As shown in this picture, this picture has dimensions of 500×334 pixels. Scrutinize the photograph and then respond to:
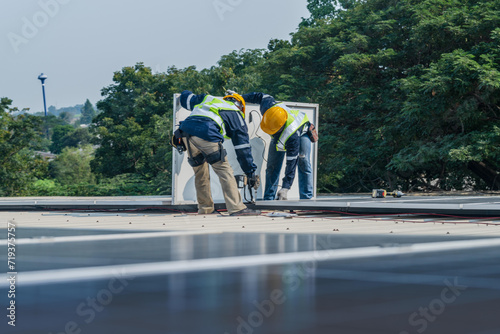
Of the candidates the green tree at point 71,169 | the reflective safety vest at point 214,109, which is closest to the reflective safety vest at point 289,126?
the reflective safety vest at point 214,109

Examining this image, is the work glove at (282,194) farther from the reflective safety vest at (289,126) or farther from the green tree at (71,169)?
the green tree at (71,169)

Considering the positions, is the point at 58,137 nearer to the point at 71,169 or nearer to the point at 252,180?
the point at 71,169

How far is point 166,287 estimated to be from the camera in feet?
12.8

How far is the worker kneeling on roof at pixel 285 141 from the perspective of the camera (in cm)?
1221

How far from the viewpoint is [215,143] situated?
10203 millimetres

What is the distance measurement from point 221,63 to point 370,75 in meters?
20.2

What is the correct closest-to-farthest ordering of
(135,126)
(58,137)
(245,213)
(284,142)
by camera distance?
(245,213) → (284,142) → (135,126) → (58,137)

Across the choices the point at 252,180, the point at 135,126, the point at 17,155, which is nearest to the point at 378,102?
the point at 252,180

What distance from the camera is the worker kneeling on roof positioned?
40.1 ft

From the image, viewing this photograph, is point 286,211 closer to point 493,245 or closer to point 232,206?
point 232,206

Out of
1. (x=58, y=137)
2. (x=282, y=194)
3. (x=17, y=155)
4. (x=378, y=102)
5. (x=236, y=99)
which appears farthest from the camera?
(x=58, y=137)

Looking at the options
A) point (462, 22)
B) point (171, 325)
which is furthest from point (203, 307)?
point (462, 22)

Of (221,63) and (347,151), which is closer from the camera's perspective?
(347,151)

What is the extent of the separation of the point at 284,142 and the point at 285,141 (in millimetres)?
25
